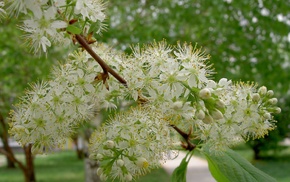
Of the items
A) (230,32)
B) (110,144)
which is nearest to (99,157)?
(110,144)

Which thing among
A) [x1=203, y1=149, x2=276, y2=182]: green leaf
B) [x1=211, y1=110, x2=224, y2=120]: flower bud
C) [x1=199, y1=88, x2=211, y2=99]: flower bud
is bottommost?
[x1=203, y1=149, x2=276, y2=182]: green leaf

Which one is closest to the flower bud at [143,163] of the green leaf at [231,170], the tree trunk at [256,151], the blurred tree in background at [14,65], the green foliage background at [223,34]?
the green leaf at [231,170]

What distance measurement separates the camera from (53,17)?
109cm

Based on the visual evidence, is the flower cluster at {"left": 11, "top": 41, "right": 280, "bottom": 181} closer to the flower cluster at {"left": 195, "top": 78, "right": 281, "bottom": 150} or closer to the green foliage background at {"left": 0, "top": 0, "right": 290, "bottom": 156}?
the flower cluster at {"left": 195, "top": 78, "right": 281, "bottom": 150}

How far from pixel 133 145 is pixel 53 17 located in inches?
18.3

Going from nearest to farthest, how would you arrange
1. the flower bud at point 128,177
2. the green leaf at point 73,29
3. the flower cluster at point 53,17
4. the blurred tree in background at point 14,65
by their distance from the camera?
the flower cluster at point 53,17, the green leaf at point 73,29, the flower bud at point 128,177, the blurred tree in background at point 14,65

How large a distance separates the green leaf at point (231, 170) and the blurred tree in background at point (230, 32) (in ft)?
15.6

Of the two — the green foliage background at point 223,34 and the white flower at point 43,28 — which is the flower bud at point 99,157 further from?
the green foliage background at point 223,34

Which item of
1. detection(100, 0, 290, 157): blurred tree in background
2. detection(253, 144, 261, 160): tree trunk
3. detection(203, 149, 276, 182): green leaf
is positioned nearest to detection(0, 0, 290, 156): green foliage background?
detection(100, 0, 290, 157): blurred tree in background

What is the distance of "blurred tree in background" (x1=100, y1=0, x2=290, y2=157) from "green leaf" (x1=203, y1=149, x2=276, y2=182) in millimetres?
4741

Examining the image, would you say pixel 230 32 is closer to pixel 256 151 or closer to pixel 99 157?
pixel 99 157

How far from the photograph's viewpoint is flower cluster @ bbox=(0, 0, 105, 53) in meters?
1.04

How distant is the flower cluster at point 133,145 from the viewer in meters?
1.35

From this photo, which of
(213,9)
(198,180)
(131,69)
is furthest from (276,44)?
(198,180)
